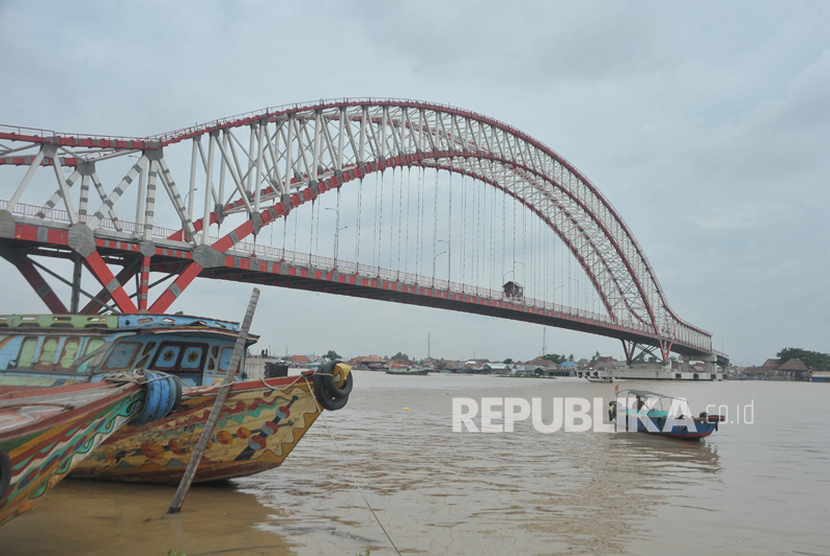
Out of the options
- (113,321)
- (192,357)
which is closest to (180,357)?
(192,357)

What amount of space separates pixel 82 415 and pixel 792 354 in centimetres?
18291

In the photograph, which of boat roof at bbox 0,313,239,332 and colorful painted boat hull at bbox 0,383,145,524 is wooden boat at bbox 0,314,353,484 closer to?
boat roof at bbox 0,313,239,332

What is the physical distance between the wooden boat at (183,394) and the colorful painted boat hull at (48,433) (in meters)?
2.22

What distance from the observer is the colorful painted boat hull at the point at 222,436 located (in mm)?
10453

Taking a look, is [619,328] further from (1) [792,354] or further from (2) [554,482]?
(1) [792,354]

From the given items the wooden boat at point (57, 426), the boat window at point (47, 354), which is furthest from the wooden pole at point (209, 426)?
the boat window at point (47, 354)

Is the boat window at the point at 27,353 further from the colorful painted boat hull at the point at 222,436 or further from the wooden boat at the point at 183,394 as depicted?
the colorful painted boat hull at the point at 222,436

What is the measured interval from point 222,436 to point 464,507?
13.4 feet

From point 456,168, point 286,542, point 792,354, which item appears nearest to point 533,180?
point 456,168

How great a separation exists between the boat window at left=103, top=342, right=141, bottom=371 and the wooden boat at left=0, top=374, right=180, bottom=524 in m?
2.69

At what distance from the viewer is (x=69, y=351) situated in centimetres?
1212

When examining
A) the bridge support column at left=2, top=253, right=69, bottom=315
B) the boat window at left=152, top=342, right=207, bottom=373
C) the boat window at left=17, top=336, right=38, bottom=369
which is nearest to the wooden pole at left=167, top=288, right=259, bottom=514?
the boat window at left=152, top=342, right=207, bottom=373

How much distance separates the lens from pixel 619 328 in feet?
292

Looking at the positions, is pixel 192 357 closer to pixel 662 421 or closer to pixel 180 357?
pixel 180 357
